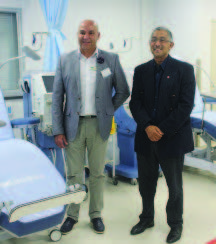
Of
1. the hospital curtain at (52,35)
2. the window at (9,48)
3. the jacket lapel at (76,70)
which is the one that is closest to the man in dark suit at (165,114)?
the jacket lapel at (76,70)

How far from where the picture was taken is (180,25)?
4988mm

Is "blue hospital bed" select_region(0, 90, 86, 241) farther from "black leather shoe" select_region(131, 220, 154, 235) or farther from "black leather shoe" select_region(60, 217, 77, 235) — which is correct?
"black leather shoe" select_region(131, 220, 154, 235)

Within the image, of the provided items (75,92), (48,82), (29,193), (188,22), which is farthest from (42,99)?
(188,22)

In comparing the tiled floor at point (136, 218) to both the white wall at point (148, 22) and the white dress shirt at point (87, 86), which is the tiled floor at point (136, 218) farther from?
the white wall at point (148, 22)

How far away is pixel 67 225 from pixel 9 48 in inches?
95.0

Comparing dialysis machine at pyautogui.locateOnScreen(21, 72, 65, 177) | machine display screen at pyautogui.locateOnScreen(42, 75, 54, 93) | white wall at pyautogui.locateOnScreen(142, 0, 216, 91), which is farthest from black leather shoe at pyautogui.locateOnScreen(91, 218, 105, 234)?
white wall at pyautogui.locateOnScreen(142, 0, 216, 91)

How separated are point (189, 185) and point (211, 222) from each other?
872 mm

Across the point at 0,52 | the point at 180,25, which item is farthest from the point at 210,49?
the point at 0,52

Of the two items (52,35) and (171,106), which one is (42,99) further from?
(171,106)

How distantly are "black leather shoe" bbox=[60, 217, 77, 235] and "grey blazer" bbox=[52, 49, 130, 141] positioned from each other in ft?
2.18

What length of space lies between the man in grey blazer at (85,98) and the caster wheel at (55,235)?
14.5 inches

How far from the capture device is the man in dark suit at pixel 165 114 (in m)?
2.24

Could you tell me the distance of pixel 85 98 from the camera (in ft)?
7.87

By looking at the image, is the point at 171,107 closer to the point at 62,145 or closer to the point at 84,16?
the point at 62,145
